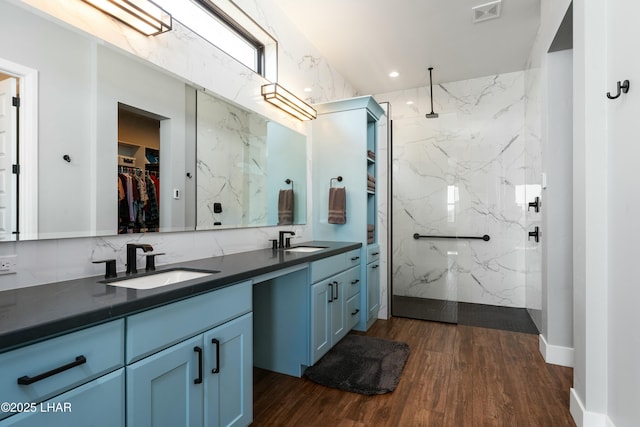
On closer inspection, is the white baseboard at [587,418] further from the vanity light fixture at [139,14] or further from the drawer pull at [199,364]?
the vanity light fixture at [139,14]

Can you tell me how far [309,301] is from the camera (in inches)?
87.0

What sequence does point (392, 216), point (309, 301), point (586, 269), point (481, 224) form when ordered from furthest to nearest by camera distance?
point (481, 224)
point (392, 216)
point (309, 301)
point (586, 269)

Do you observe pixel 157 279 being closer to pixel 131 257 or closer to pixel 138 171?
pixel 131 257

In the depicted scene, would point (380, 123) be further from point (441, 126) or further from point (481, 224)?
point (481, 224)

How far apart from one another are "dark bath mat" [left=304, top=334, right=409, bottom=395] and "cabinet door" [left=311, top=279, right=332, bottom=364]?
0.12 metres

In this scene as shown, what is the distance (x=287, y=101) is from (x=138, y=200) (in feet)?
4.91

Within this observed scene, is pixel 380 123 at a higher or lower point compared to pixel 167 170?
higher

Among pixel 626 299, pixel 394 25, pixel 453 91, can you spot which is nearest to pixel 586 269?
pixel 626 299

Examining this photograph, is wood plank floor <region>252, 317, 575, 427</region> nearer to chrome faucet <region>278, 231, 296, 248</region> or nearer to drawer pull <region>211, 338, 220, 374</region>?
drawer pull <region>211, 338, 220, 374</region>

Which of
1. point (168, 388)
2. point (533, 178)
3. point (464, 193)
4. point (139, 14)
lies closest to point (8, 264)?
point (168, 388)

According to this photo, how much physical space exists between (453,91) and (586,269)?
10.7ft

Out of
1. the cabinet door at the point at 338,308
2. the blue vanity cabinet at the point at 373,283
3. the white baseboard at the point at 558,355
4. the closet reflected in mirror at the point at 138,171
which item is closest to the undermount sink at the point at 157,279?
the closet reflected in mirror at the point at 138,171

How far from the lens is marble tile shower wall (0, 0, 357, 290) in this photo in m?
1.27

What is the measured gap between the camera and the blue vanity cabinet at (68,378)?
30.3 inches
